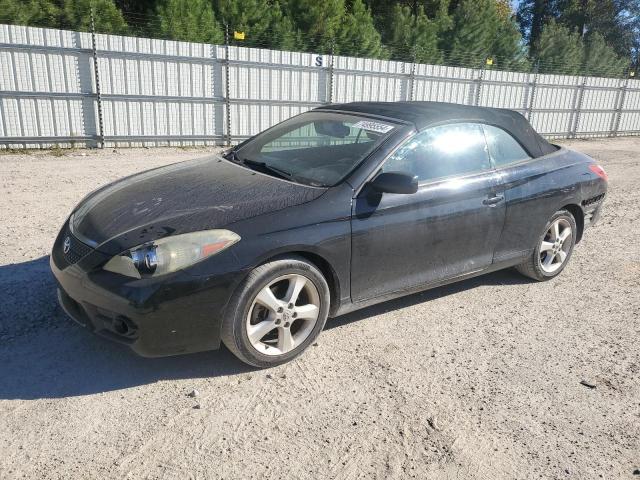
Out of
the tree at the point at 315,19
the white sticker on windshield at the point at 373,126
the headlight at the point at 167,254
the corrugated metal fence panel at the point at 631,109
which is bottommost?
the corrugated metal fence panel at the point at 631,109

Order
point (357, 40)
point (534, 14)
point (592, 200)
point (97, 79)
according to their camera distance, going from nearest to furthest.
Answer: point (592, 200) < point (97, 79) < point (357, 40) < point (534, 14)

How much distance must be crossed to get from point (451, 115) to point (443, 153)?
366mm

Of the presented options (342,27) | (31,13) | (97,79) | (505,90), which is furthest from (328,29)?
(97,79)

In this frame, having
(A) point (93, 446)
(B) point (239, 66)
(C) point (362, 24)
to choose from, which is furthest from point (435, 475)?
(C) point (362, 24)

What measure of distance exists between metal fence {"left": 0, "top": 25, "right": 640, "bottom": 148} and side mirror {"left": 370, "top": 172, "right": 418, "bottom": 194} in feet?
31.9

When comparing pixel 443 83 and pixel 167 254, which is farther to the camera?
pixel 443 83

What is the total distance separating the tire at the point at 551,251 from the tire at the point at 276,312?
2294 millimetres

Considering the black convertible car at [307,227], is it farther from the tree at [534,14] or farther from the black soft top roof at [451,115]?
the tree at [534,14]

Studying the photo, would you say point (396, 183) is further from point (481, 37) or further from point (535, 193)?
point (481, 37)

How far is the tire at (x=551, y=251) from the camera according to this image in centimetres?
470

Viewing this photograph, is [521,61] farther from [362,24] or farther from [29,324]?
[29,324]

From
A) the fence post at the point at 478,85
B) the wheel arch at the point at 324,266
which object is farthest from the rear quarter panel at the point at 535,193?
the fence post at the point at 478,85

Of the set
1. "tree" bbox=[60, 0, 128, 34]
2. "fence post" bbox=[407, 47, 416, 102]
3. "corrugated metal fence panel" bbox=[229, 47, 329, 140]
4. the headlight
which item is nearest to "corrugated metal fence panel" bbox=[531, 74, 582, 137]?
"fence post" bbox=[407, 47, 416, 102]

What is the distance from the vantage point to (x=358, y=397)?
299cm
